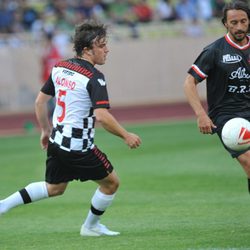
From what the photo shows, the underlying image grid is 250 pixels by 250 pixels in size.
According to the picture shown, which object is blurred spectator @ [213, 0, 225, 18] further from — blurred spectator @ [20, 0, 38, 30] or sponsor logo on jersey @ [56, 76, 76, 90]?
sponsor logo on jersey @ [56, 76, 76, 90]

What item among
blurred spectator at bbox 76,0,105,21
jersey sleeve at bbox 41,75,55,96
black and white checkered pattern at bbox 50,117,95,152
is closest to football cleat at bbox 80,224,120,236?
black and white checkered pattern at bbox 50,117,95,152

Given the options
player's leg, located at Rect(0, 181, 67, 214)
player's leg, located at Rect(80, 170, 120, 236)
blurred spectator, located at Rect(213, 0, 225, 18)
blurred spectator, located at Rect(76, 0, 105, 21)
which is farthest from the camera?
blurred spectator, located at Rect(213, 0, 225, 18)

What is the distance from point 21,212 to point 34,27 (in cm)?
1576

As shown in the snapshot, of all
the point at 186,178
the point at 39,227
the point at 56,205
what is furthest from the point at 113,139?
the point at 39,227

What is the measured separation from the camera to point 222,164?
47.6 feet

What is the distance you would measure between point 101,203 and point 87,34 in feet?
5.72

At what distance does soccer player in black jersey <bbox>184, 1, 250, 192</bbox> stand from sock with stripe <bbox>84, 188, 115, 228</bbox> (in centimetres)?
132

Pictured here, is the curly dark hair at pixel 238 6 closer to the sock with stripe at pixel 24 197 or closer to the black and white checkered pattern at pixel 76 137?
the black and white checkered pattern at pixel 76 137

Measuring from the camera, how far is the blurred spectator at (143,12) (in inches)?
1097

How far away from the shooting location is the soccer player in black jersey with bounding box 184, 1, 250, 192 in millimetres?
8672

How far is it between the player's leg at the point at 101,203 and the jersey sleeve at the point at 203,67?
4.31ft

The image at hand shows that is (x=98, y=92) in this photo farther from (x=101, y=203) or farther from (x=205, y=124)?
(x=101, y=203)

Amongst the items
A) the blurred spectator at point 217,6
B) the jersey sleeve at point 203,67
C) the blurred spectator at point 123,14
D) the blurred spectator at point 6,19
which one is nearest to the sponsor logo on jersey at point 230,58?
the jersey sleeve at point 203,67

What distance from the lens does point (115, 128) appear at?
26.4ft
